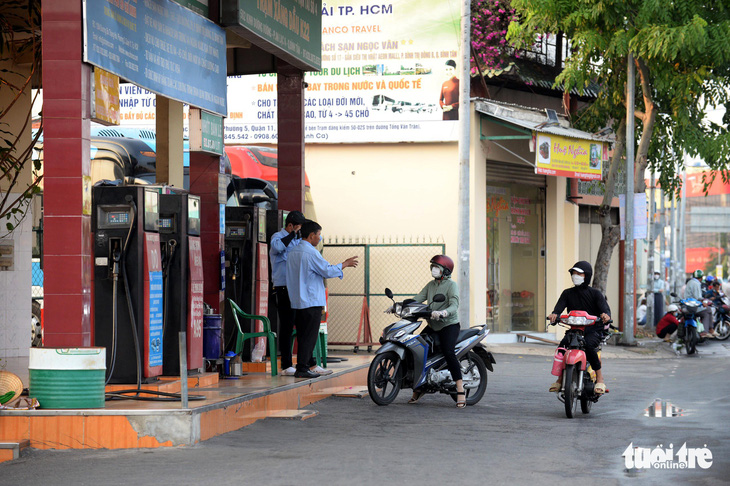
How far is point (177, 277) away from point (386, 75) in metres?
12.1

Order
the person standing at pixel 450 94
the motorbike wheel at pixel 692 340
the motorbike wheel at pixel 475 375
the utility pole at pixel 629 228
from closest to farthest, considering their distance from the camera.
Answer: the motorbike wheel at pixel 475 375
the person standing at pixel 450 94
the motorbike wheel at pixel 692 340
the utility pole at pixel 629 228

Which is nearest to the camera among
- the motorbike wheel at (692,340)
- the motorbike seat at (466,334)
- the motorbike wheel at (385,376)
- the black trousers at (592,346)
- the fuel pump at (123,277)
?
the fuel pump at (123,277)

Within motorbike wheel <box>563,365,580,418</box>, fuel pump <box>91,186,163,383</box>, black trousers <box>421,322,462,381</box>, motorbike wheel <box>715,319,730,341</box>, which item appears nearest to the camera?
fuel pump <box>91,186,163,383</box>

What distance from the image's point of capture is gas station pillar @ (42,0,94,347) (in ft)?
27.6

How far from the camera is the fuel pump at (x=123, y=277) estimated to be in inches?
383

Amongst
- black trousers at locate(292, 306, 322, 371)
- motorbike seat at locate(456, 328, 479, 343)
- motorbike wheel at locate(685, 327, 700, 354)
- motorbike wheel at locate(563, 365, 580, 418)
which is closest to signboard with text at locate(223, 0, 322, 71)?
black trousers at locate(292, 306, 322, 371)

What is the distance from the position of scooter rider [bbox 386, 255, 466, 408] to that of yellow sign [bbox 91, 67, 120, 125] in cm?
Result: 398

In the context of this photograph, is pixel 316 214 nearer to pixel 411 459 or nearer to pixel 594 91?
pixel 594 91

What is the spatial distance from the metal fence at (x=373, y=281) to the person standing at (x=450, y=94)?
2.86 m

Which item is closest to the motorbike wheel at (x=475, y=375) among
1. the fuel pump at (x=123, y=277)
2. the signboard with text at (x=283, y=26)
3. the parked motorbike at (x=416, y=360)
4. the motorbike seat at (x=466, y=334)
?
the parked motorbike at (x=416, y=360)

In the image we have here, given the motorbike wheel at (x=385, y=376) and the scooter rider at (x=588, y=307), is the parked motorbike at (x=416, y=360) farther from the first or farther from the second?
the scooter rider at (x=588, y=307)

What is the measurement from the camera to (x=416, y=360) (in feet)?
37.3

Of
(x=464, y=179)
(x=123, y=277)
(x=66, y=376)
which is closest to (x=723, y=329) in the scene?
(x=464, y=179)

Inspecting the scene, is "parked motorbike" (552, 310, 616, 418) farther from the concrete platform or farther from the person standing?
the person standing
